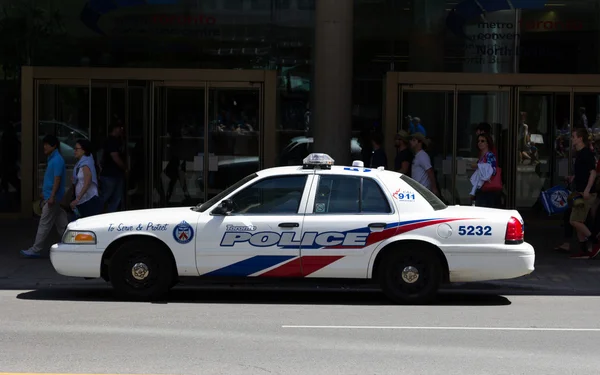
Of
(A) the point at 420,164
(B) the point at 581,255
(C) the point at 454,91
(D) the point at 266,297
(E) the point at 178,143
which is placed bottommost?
(D) the point at 266,297

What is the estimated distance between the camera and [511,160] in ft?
60.0

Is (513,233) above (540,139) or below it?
below

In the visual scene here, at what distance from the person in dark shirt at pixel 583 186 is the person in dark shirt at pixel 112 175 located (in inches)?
275

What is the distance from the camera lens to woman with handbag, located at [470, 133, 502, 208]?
1348 cm

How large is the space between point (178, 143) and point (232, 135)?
3.36 ft

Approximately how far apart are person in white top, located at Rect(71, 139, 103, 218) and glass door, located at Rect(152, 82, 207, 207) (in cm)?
501

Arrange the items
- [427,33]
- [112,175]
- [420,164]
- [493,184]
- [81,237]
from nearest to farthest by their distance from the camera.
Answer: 1. [81,237]
2. [493,184]
3. [420,164]
4. [112,175]
5. [427,33]

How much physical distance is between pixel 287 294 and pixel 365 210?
5.30ft

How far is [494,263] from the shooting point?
1018 centimetres

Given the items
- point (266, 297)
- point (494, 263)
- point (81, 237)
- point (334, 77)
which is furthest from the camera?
point (334, 77)

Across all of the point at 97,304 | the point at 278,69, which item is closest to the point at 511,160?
the point at 278,69

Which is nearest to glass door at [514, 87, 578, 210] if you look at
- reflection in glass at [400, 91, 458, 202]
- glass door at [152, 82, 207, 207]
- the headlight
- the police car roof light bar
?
reflection in glass at [400, 91, 458, 202]

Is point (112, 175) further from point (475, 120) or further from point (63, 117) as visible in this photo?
point (475, 120)

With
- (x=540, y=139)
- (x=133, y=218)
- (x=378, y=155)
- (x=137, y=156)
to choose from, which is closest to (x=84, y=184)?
(x=133, y=218)
